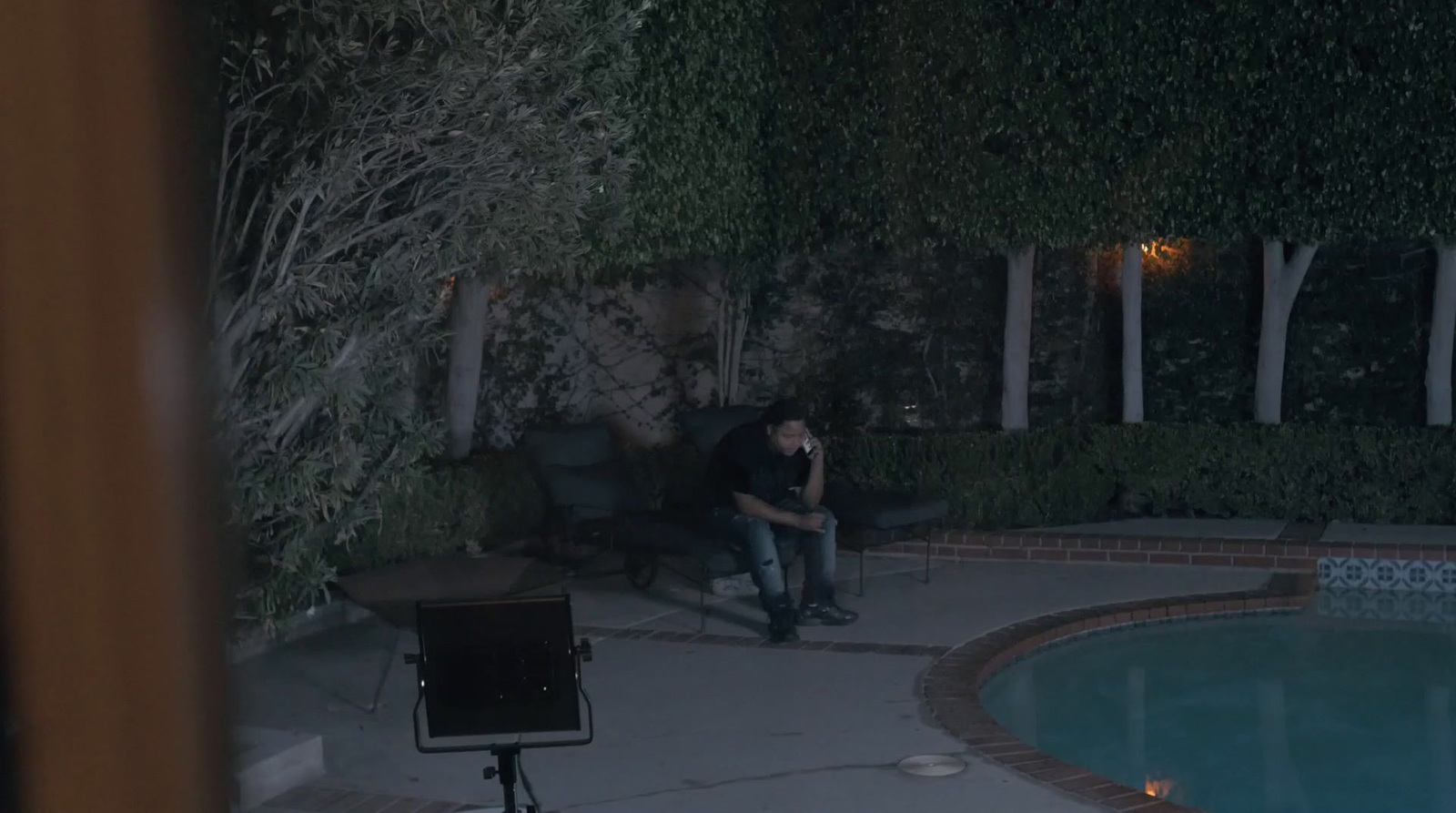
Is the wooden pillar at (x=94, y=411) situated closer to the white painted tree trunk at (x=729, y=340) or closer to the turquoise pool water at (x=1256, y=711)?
the turquoise pool water at (x=1256, y=711)

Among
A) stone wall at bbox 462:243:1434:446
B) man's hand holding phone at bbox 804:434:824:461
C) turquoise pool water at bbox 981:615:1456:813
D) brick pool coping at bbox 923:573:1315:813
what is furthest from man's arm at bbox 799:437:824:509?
stone wall at bbox 462:243:1434:446

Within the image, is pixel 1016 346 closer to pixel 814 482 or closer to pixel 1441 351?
pixel 1441 351

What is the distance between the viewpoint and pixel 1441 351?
37.7 ft

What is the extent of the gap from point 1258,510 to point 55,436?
1132 centimetres

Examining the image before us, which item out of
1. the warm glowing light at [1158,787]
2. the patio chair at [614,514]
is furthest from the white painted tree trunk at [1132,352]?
the warm glowing light at [1158,787]

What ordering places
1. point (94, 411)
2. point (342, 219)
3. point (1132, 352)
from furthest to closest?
point (1132, 352), point (342, 219), point (94, 411)

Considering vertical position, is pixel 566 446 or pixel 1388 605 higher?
pixel 566 446

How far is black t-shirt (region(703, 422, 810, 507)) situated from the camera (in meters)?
8.37

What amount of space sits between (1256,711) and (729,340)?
6301 millimetres

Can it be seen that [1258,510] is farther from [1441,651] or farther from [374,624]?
[374,624]

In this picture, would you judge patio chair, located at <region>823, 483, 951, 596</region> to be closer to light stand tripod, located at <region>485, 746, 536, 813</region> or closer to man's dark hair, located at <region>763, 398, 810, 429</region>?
man's dark hair, located at <region>763, 398, 810, 429</region>

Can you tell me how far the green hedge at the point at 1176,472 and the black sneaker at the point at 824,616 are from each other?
2980 mm

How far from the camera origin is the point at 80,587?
1.42m

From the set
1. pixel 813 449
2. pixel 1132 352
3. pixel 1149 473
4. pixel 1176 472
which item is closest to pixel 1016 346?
pixel 1132 352
